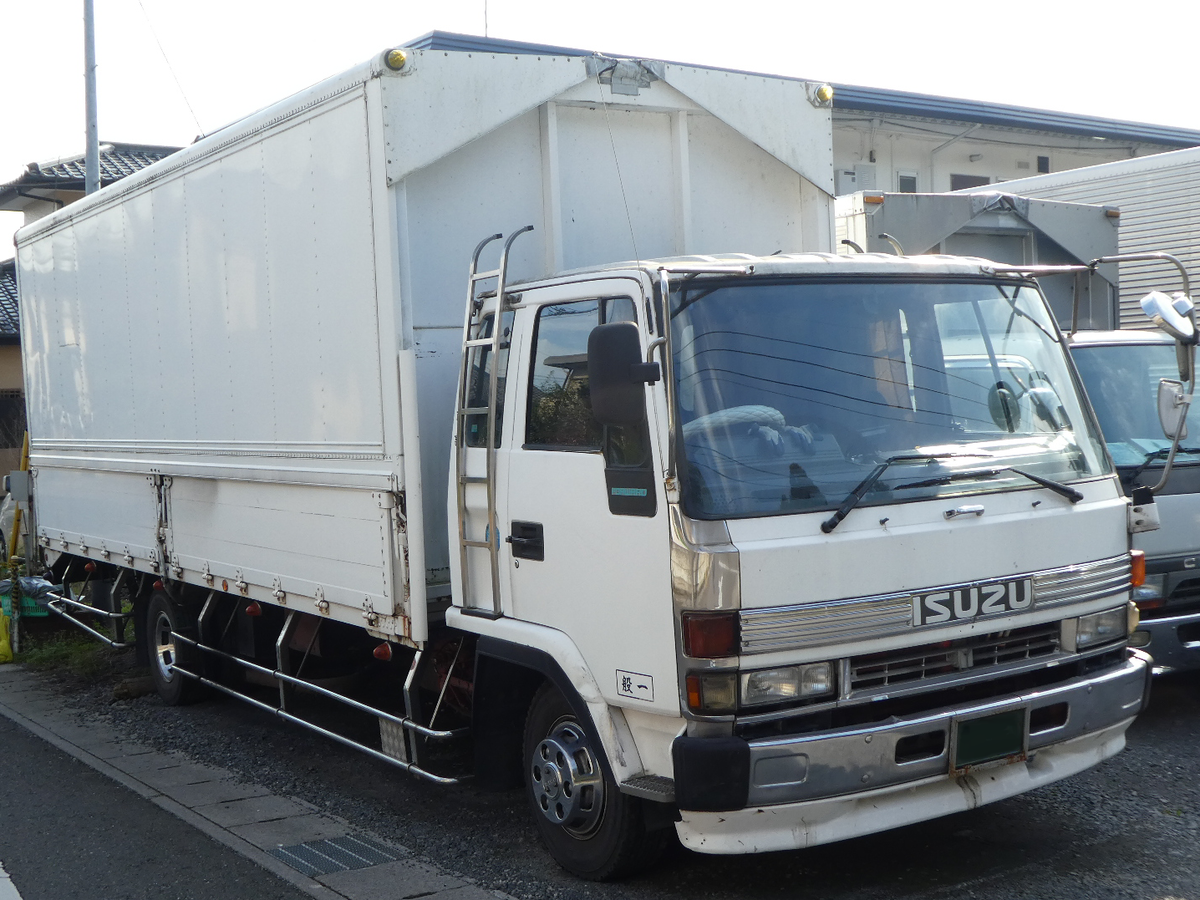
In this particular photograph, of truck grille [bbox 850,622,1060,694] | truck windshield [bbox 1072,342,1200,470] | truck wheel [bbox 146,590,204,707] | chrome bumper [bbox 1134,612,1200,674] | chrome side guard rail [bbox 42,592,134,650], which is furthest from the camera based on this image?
chrome side guard rail [bbox 42,592,134,650]

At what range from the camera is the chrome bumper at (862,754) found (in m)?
4.00

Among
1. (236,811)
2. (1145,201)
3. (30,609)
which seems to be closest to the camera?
(236,811)

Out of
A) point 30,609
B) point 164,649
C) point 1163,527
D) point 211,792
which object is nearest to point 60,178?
point 30,609

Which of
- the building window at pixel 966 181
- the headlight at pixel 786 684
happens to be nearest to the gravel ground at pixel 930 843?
the headlight at pixel 786 684

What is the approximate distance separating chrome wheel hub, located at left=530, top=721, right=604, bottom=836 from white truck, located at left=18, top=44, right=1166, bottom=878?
0.04 feet

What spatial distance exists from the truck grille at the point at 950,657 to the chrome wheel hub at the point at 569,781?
1.09 meters

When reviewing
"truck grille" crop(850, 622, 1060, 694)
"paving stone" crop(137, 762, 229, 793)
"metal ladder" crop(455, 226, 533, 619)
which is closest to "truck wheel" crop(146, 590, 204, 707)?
"paving stone" crop(137, 762, 229, 793)

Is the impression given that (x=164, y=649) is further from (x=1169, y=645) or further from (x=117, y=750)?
(x=1169, y=645)

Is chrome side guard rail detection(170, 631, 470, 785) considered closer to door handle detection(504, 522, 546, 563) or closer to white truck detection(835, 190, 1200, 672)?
door handle detection(504, 522, 546, 563)

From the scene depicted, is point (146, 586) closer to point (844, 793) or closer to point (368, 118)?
point (368, 118)

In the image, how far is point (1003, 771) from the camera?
14.8ft

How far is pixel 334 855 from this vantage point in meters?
5.42

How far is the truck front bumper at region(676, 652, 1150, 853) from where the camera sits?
4.02m

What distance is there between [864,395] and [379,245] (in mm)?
2195
